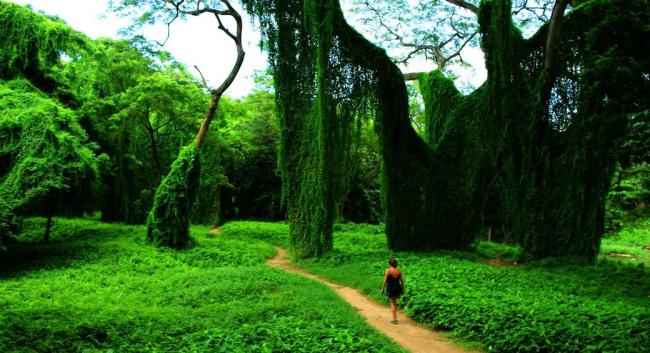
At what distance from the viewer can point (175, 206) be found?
16047mm

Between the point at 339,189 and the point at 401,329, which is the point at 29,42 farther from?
the point at 401,329

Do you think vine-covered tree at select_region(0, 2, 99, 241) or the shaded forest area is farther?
vine-covered tree at select_region(0, 2, 99, 241)

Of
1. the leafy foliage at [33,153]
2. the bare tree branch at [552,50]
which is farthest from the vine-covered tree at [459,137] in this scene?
→ the leafy foliage at [33,153]

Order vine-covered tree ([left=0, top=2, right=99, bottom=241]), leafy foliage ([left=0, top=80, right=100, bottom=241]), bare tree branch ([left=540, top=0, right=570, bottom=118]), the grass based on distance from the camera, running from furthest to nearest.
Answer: the grass
bare tree branch ([left=540, top=0, right=570, bottom=118])
vine-covered tree ([left=0, top=2, right=99, bottom=241])
leafy foliage ([left=0, top=80, right=100, bottom=241])

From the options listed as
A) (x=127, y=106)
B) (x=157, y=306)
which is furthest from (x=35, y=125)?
(x=157, y=306)

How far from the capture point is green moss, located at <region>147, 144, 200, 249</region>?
52.2 ft

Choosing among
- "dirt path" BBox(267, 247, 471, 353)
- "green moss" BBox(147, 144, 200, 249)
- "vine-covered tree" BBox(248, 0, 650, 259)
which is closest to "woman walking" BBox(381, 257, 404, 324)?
"dirt path" BBox(267, 247, 471, 353)

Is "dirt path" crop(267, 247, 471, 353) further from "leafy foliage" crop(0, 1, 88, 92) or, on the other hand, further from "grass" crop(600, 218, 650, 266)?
"leafy foliage" crop(0, 1, 88, 92)

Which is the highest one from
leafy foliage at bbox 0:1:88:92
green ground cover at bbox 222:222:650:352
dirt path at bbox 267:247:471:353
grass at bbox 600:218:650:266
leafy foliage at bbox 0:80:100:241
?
leafy foliage at bbox 0:1:88:92

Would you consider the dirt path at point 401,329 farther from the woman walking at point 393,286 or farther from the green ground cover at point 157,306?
the green ground cover at point 157,306

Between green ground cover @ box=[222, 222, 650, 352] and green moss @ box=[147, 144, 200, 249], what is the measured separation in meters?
4.83

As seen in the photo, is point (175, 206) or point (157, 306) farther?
point (175, 206)

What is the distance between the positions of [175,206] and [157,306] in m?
8.36

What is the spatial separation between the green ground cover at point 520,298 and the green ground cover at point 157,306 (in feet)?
5.29
